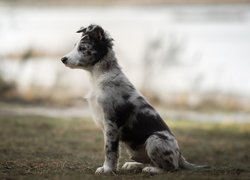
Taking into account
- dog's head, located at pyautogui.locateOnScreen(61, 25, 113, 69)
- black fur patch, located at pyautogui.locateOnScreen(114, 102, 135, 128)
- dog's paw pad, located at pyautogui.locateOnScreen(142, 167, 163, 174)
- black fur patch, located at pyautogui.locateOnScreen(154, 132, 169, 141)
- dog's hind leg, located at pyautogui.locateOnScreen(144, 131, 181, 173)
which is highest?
dog's head, located at pyautogui.locateOnScreen(61, 25, 113, 69)

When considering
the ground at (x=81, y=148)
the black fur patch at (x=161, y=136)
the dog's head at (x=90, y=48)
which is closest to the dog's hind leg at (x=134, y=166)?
the ground at (x=81, y=148)

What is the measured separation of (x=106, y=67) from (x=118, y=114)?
0.96 meters

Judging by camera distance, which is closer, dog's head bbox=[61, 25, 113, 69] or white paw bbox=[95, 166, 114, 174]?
white paw bbox=[95, 166, 114, 174]

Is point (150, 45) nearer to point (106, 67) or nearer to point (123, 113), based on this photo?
point (106, 67)

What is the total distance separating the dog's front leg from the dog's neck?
1.00m

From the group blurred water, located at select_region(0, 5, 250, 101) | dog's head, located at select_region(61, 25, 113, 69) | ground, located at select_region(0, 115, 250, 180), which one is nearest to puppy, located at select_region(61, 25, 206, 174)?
dog's head, located at select_region(61, 25, 113, 69)

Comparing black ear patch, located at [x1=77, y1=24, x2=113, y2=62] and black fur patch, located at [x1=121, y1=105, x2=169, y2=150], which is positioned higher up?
black ear patch, located at [x1=77, y1=24, x2=113, y2=62]

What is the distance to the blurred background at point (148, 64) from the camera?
25109 millimetres

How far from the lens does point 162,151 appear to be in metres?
10.1

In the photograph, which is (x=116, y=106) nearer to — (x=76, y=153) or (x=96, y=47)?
(x=96, y=47)

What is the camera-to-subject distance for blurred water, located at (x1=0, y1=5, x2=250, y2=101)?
27.0 metres

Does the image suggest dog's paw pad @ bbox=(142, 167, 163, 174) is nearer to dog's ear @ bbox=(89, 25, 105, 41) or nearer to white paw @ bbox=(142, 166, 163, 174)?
white paw @ bbox=(142, 166, 163, 174)

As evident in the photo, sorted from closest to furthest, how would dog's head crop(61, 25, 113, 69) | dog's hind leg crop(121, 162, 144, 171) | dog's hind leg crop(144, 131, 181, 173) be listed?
dog's hind leg crop(144, 131, 181, 173)
dog's head crop(61, 25, 113, 69)
dog's hind leg crop(121, 162, 144, 171)

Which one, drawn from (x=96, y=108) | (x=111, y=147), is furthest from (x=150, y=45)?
(x=111, y=147)
